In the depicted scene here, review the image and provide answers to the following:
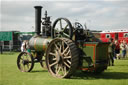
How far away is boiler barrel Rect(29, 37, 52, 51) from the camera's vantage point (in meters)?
8.18

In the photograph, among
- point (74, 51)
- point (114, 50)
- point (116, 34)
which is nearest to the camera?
point (74, 51)

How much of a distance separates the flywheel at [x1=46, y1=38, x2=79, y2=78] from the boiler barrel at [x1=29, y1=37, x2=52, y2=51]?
922 millimetres

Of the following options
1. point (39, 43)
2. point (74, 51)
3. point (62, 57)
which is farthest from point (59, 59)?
point (39, 43)

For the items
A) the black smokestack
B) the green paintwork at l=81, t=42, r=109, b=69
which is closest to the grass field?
the green paintwork at l=81, t=42, r=109, b=69

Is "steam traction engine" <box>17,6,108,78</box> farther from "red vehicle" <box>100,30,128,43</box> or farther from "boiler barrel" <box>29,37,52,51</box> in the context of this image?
"red vehicle" <box>100,30,128,43</box>

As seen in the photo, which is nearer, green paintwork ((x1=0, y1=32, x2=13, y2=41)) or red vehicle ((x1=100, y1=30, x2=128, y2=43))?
red vehicle ((x1=100, y1=30, x2=128, y2=43))

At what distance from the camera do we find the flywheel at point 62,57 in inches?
247

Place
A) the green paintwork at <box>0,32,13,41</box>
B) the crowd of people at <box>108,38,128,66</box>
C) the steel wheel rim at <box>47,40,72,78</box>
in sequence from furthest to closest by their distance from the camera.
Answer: the green paintwork at <box>0,32,13,41</box>
the crowd of people at <box>108,38,128,66</box>
the steel wheel rim at <box>47,40,72,78</box>

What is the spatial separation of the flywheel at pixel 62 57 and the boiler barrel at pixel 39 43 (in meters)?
0.92

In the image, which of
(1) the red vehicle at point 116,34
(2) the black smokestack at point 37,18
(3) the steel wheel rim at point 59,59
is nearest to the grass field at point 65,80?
(3) the steel wheel rim at point 59,59

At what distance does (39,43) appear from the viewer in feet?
27.9

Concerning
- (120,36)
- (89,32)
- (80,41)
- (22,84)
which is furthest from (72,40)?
(120,36)

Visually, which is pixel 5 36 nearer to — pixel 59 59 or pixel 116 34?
pixel 116 34

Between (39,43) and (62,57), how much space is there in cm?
210
